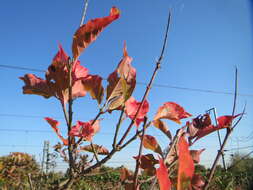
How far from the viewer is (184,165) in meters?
0.23

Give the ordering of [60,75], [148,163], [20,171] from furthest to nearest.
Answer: [20,171], [148,163], [60,75]

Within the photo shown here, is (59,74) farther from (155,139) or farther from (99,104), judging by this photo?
(155,139)

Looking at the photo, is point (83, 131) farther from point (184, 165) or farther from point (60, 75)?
point (184, 165)

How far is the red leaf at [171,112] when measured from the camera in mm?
411

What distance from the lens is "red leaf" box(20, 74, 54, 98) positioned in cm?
37

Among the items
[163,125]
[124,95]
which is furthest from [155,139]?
[124,95]

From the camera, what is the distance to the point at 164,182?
0.77 feet

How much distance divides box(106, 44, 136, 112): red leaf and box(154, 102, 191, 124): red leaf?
0.26ft

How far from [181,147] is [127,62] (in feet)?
0.65

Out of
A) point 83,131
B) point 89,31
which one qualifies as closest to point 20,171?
point 83,131

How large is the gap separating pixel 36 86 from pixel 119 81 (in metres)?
0.13

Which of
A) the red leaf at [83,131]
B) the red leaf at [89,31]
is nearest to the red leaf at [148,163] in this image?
the red leaf at [83,131]

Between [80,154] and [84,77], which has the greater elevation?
[84,77]

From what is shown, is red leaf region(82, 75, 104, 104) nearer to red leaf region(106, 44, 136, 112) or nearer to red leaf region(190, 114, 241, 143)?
red leaf region(106, 44, 136, 112)
